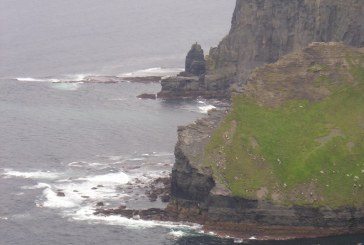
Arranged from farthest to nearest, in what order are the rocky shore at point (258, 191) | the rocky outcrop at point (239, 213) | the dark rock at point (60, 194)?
1. the dark rock at point (60, 194)
2. the rocky shore at point (258, 191)
3. the rocky outcrop at point (239, 213)

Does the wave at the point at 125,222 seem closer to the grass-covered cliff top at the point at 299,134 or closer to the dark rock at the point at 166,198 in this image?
the dark rock at the point at 166,198

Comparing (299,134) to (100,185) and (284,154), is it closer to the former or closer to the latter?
(284,154)

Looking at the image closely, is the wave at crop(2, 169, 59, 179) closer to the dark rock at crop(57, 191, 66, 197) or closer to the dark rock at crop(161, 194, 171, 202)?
the dark rock at crop(57, 191, 66, 197)

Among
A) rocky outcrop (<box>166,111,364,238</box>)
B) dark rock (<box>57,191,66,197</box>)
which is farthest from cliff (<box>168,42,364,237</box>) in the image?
dark rock (<box>57,191,66,197</box>)

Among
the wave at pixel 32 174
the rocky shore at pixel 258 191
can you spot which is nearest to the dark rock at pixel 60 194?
the wave at pixel 32 174

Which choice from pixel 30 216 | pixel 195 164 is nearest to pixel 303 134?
pixel 195 164

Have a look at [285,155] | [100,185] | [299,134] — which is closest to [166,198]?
[100,185]
